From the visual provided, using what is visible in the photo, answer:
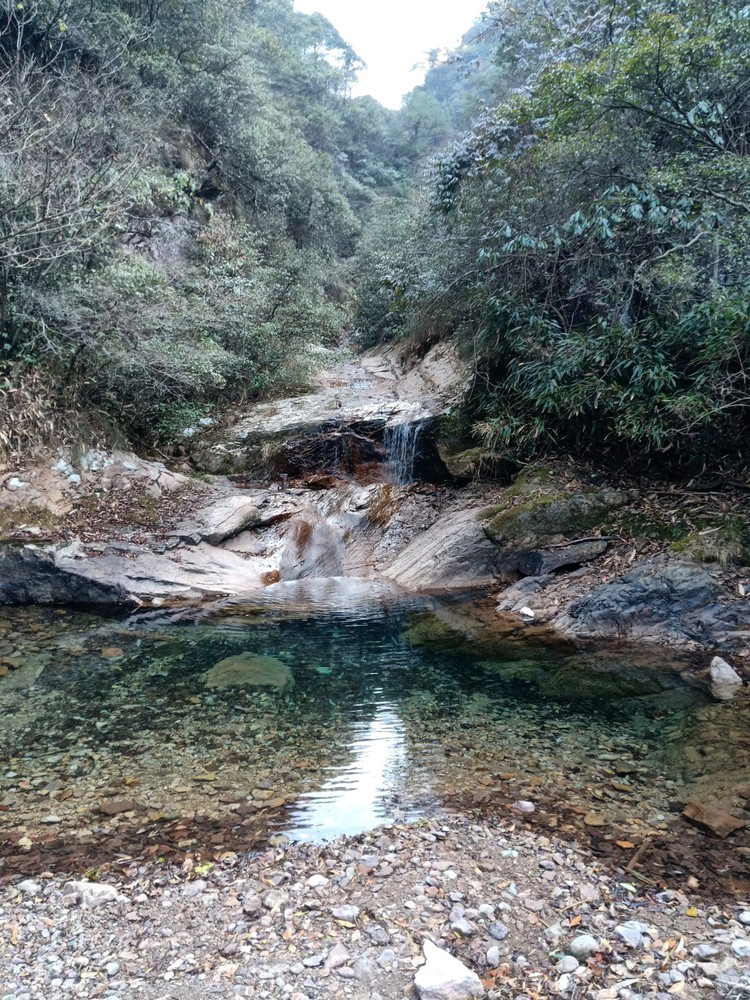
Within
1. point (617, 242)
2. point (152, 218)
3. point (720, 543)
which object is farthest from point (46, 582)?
point (617, 242)

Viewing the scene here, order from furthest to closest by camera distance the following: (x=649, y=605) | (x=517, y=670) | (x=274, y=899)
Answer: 1. (x=649, y=605)
2. (x=517, y=670)
3. (x=274, y=899)

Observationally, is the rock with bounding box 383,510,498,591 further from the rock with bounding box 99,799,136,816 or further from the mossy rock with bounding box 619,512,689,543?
the rock with bounding box 99,799,136,816

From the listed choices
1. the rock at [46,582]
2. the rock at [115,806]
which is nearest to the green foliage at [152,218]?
the rock at [46,582]

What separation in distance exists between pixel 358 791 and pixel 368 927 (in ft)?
3.94

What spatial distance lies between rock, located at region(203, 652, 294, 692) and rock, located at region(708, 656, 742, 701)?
12.2 ft

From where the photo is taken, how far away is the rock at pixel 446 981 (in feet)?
6.91

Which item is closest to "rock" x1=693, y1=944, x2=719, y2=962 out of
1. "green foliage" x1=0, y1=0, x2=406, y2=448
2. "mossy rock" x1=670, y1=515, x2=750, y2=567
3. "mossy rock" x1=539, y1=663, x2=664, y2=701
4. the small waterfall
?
"mossy rock" x1=539, y1=663, x2=664, y2=701

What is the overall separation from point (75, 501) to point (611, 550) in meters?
7.81

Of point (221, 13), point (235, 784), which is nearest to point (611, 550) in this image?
point (235, 784)

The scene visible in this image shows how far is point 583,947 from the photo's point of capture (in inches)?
91.7

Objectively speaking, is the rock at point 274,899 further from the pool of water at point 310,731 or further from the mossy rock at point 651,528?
the mossy rock at point 651,528

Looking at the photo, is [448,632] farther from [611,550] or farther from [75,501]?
[75,501]

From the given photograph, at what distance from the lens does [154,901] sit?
106 inches

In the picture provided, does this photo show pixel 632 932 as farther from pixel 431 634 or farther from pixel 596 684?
pixel 431 634
